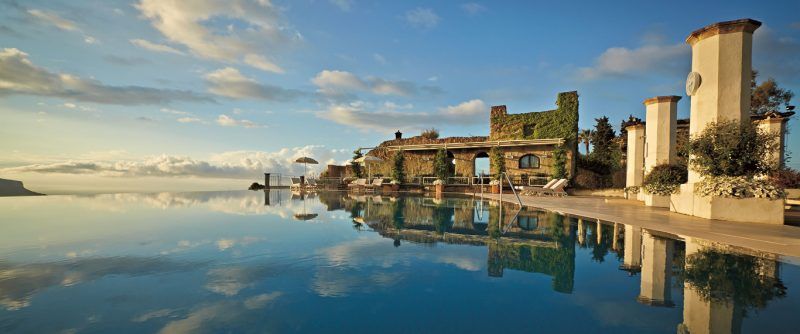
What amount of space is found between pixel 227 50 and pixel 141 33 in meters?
2.68

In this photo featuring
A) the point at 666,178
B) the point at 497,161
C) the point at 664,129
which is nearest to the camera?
the point at 666,178

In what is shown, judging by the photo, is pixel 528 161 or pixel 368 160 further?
pixel 368 160

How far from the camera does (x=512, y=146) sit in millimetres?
22547

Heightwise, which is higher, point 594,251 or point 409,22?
point 409,22

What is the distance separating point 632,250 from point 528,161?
1820 cm

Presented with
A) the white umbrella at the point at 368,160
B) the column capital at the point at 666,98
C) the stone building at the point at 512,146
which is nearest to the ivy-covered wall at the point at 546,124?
the stone building at the point at 512,146

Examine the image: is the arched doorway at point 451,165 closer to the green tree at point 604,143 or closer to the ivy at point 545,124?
the ivy at point 545,124

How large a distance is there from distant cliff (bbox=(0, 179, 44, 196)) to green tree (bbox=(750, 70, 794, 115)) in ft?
143

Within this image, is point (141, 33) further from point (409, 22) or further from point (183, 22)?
point (409, 22)

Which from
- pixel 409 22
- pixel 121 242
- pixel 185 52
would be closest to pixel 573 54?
pixel 409 22

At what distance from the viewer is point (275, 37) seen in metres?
12.0

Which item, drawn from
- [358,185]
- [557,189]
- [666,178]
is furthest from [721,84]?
[358,185]

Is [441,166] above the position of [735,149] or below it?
below

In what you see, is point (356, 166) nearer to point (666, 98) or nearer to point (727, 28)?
point (666, 98)
